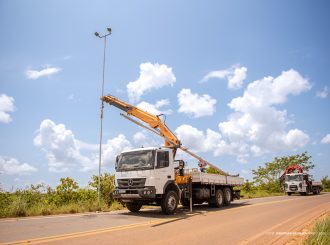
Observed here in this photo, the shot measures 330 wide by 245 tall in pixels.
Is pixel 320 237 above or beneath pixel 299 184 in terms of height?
beneath

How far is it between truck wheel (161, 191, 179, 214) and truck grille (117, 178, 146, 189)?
1.23 meters

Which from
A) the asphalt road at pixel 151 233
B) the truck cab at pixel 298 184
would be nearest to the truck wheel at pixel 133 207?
the asphalt road at pixel 151 233

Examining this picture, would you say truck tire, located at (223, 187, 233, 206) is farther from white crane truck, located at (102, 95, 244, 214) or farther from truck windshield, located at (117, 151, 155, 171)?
truck windshield, located at (117, 151, 155, 171)

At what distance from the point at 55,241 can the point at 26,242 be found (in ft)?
1.97

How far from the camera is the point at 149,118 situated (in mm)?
19719

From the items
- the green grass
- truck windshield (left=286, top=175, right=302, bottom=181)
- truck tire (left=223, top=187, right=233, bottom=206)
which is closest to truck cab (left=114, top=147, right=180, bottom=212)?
truck tire (left=223, top=187, right=233, bottom=206)

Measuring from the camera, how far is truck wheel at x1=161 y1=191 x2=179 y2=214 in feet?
42.8

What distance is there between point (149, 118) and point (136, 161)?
662 cm

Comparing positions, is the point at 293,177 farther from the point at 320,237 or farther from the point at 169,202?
the point at 320,237

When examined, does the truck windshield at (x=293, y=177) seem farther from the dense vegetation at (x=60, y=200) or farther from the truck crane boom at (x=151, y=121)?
the dense vegetation at (x=60, y=200)

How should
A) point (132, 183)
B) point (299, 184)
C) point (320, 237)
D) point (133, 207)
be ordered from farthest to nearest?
point (299, 184)
point (133, 207)
point (132, 183)
point (320, 237)

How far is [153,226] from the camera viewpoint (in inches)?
379

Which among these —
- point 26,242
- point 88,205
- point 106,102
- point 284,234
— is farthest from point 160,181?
point 106,102

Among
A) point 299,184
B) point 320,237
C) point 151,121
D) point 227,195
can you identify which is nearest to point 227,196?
point 227,195
